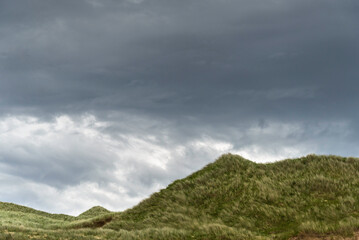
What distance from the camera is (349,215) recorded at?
73.2 feet

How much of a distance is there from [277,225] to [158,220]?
35.8ft

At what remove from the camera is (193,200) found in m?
31.7

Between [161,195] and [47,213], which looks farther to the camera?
[47,213]

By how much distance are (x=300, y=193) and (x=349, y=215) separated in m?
6.42

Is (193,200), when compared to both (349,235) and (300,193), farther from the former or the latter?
(349,235)

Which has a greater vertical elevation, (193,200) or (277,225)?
(193,200)

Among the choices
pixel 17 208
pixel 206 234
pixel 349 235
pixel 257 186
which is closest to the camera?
pixel 349 235

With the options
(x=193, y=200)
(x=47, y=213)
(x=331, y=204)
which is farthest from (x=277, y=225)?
(x=47, y=213)

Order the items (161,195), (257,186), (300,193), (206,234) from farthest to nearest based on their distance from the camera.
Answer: (161,195) → (257,186) → (300,193) → (206,234)

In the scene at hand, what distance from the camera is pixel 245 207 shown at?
2777 cm

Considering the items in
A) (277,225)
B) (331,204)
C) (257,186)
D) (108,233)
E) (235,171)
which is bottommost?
(108,233)

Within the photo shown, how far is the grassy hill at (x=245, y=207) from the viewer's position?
2164cm

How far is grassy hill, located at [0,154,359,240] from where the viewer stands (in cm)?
2164

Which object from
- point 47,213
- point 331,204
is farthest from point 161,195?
point 47,213
